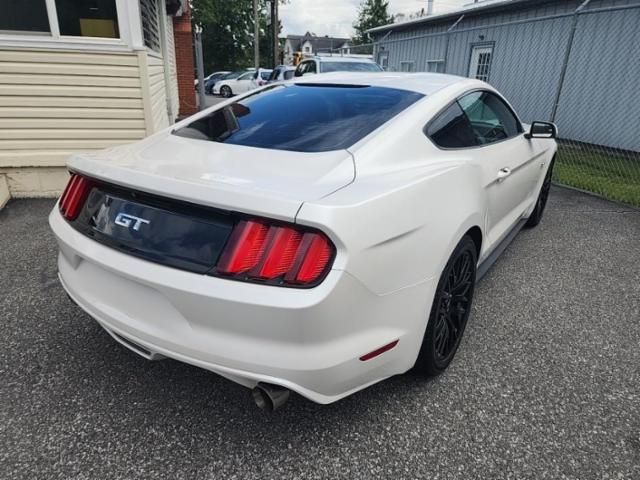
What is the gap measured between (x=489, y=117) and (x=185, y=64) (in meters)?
15.0

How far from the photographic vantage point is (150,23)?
25.8 feet

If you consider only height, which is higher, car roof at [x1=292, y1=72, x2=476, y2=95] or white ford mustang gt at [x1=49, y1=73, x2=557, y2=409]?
car roof at [x1=292, y1=72, x2=476, y2=95]

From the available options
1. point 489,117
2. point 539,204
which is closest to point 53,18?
point 489,117

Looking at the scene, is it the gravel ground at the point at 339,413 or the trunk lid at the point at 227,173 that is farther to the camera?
the gravel ground at the point at 339,413

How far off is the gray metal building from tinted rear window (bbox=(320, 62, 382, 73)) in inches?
50.5

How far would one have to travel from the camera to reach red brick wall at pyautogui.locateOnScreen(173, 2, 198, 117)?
1565 centimetres

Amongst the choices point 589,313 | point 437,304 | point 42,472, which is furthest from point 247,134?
point 589,313

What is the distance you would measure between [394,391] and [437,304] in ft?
1.73

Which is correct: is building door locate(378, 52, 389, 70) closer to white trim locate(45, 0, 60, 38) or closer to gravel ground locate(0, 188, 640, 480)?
white trim locate(45, 0, 60, 38)

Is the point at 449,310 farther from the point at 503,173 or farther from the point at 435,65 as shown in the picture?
the point at 435,65

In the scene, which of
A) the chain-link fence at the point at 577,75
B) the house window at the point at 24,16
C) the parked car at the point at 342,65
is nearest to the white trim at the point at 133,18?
the house window at the point at 24,16

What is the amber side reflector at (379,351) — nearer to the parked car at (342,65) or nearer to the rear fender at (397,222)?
the rear fender at (397,222)

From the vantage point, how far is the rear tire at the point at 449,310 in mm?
2113

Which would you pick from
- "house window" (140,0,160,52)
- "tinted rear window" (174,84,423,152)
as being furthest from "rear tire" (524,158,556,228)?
"house window" (140,0,160,52)
